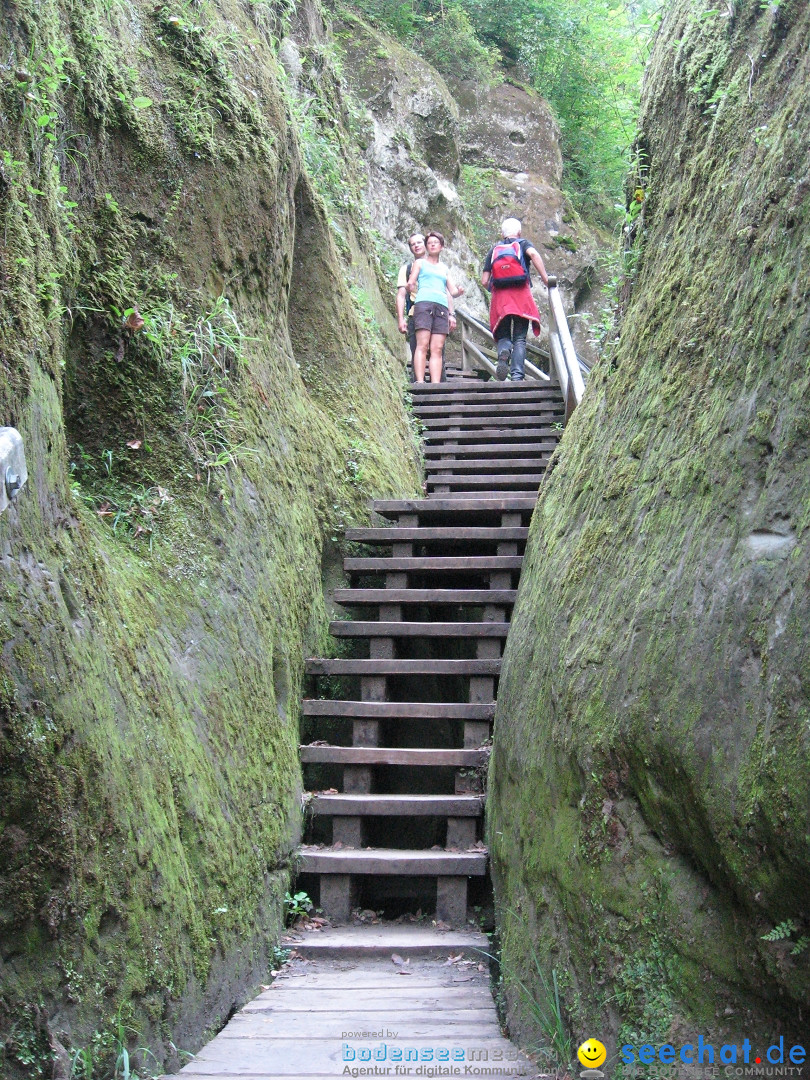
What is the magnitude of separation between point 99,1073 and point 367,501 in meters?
4.09

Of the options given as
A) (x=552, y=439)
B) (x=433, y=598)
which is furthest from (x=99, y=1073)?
(x=552, y=439)

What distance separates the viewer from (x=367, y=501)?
592 cm

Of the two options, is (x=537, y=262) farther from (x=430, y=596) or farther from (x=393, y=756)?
(x=393, y=756)

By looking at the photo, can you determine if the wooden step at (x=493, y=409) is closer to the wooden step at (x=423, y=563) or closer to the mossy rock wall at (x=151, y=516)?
the mossy rock wall at (x=151, y=516)

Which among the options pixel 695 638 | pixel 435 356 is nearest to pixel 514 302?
pixel 435 356

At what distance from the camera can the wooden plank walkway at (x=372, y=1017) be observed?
8.18 ft

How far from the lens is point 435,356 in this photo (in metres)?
9.41

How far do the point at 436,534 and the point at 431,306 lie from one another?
14.0 feet

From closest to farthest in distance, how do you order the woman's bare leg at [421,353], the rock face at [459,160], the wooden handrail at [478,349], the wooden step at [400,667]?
the wooden step at [400,667] → the woman's bare leg at [421,353] → the wooden handrail at [478,349] → the rock face at [459,160]

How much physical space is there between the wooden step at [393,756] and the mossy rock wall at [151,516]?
0.15 meters

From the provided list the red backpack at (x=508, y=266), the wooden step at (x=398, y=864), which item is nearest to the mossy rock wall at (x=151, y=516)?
the wooden step at (x=398, y=864)

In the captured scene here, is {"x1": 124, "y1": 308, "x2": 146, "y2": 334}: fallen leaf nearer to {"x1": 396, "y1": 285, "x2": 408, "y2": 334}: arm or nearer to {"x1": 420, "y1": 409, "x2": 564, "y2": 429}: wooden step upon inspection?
{"x1": 420, "y1": 409, "x2": 564, "y2": 429}: wooden step

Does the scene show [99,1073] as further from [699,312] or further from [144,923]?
[699,312]

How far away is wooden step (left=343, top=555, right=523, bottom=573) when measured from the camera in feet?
17.3
